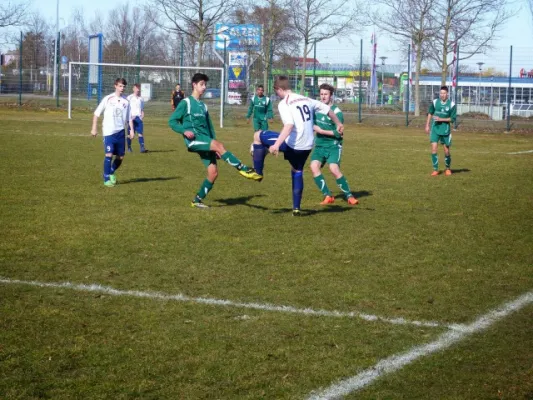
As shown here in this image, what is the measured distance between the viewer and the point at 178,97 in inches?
1218

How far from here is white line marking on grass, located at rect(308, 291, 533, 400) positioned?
4594 millimetres

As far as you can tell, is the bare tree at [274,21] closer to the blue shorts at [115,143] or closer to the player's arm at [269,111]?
the player's arm at [269,111]

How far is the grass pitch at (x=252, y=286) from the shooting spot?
480 centimetres

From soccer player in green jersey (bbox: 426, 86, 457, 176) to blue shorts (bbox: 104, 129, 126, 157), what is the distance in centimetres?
698

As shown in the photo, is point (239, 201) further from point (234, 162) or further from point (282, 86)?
point (282, 86)

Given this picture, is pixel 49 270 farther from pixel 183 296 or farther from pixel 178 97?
pixel 178 97

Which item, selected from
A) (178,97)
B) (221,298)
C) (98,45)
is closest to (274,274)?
(221,298)

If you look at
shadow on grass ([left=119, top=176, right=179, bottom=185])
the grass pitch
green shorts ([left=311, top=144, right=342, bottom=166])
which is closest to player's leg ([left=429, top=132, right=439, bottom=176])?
the grass pitch

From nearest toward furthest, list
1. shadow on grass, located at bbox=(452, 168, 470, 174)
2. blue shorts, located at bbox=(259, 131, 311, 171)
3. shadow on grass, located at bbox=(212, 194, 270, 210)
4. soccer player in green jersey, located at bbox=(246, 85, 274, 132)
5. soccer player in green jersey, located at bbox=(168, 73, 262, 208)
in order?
blue shorts, located at bbox=(259, 131, 311, 171) < soccer player in green jersey, located at bbox=(168, 73, 262, 208) < shadow on grass, located at bbox=(212, 194, 270, 210) < shadow on grass, located at bbox=(452, 168, 470, 174) < soccer player in green jersey, located at bbox=(246, 85, 274, 132)

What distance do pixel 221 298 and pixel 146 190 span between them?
24.4ft

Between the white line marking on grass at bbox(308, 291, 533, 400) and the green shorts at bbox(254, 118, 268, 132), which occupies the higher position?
the green shorts at bbox(254, 118, 268, 132)

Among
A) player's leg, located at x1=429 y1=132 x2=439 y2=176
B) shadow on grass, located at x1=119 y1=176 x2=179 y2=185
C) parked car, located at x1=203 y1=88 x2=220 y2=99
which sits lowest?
shadow on grass, located at x1=119 y1=176 x2=179 y2=185

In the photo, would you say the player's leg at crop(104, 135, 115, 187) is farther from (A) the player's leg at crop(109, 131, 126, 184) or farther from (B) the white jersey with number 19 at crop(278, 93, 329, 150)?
(B) the white jersey with number 19 at crop(278, 93, 329, 150)

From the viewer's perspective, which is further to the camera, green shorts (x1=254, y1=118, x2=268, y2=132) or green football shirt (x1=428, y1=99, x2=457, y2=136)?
green shorts (x1=254, y1=118, x2=268, y2=132)
